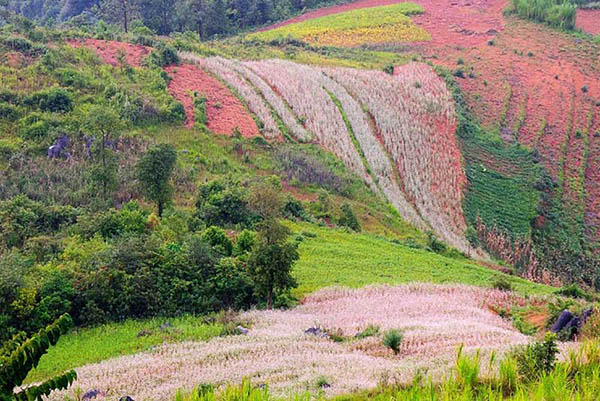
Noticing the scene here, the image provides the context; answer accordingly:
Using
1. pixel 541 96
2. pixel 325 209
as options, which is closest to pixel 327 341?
pixel 325 209

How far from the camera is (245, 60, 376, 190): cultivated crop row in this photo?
131ft

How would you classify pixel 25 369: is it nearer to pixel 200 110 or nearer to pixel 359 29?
pixel 200 110

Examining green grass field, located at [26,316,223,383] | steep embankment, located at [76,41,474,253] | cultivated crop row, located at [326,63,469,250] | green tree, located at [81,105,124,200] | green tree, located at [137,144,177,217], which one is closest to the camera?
green grass field, located at [26,316,223,383]

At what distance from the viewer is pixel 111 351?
1441cm

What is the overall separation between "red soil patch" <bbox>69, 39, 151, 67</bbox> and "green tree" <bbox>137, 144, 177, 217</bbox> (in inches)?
733

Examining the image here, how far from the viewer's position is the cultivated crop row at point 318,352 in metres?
9.97

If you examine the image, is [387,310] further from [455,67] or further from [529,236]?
[455,67]

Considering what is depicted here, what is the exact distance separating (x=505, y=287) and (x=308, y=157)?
60.3ft

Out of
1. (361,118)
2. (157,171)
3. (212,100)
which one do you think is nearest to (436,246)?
(157,171)

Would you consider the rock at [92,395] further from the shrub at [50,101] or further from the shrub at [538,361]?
the shrub at [50,101]

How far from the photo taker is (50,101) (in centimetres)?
3300

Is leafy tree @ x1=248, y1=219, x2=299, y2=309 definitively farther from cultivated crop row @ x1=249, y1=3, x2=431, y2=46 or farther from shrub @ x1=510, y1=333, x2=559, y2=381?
cultivated crop row @ x1=249, y1=3, x2=431, y2=46

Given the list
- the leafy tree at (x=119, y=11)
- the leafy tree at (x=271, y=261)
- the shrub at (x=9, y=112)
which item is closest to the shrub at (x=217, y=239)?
the leafy tree at (x=271, y=261)

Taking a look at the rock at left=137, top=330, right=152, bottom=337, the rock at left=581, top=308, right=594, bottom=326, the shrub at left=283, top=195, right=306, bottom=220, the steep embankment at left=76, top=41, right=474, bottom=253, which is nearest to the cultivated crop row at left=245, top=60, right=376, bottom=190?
the steep embankment at left=76, top=41, right=474, bottom=253
